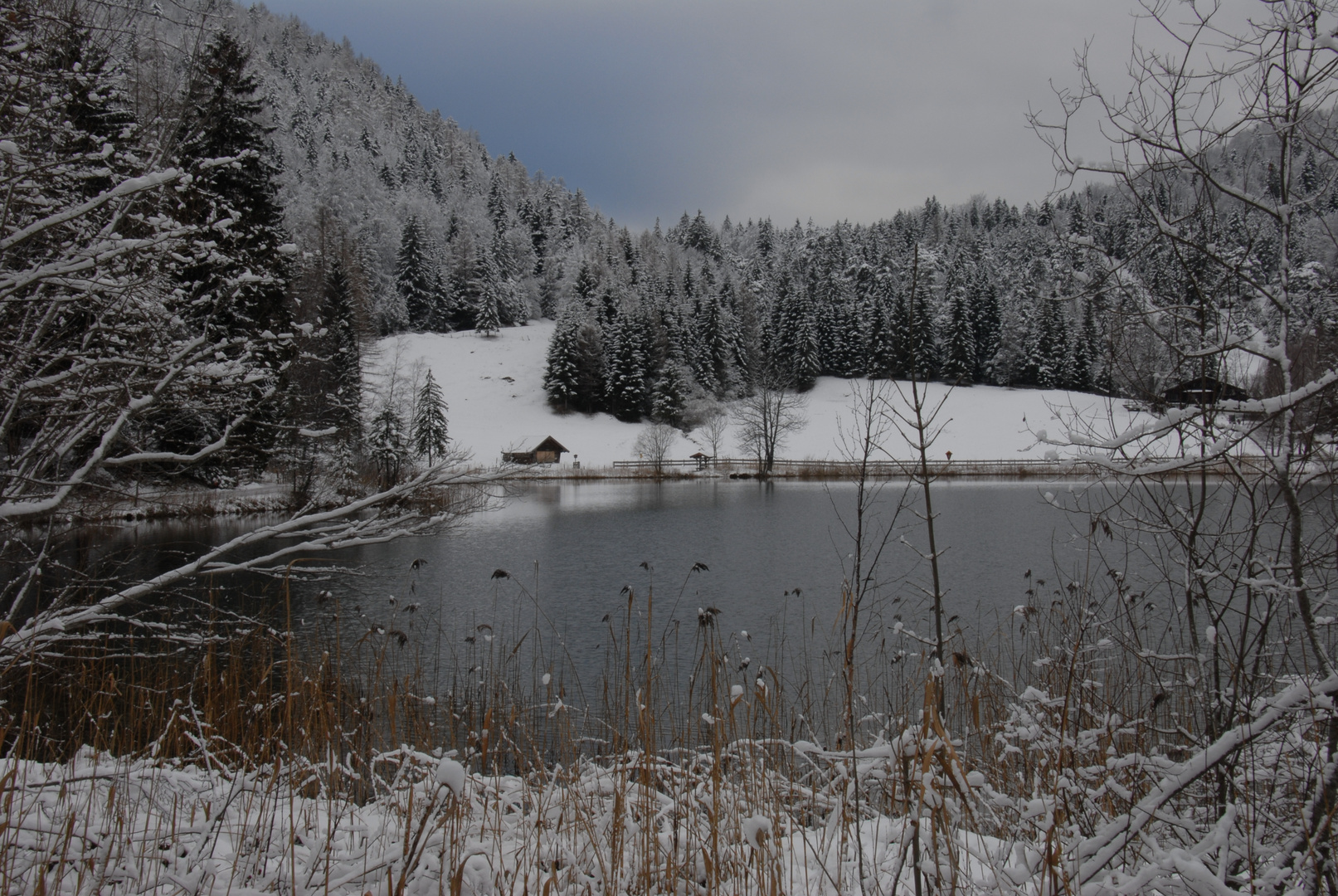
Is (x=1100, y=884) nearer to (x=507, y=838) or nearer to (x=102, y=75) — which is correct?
(x=507, y=838)

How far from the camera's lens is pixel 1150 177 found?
107 inches

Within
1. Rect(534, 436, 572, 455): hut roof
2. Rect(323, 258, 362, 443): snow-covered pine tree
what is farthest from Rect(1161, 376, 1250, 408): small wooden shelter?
Rect(534, 436, 572, 455): hut roof

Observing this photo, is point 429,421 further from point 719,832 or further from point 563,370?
point 719,832

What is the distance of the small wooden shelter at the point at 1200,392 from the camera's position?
2459mm

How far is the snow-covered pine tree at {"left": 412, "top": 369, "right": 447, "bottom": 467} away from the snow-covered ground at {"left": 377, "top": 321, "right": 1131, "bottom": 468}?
2.16 m

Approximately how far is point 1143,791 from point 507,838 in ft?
8.58

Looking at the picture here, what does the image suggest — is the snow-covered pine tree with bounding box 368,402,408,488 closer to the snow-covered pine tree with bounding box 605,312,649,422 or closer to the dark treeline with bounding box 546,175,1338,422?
the dark treeline with bounding box 546,175,1338,422

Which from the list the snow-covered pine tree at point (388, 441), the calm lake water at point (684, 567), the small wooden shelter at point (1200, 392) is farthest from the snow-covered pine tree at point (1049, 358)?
the small wooden shelter at point (1200, 392)

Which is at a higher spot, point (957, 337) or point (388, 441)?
point (957, 337)

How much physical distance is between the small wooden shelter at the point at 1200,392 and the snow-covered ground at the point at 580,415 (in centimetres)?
3977

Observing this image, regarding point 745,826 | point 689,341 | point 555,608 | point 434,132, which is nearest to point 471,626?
point 555,608

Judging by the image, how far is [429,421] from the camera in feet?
123

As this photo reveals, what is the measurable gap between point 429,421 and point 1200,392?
3790 centimetres

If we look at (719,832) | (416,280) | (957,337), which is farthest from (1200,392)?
(416,280)
